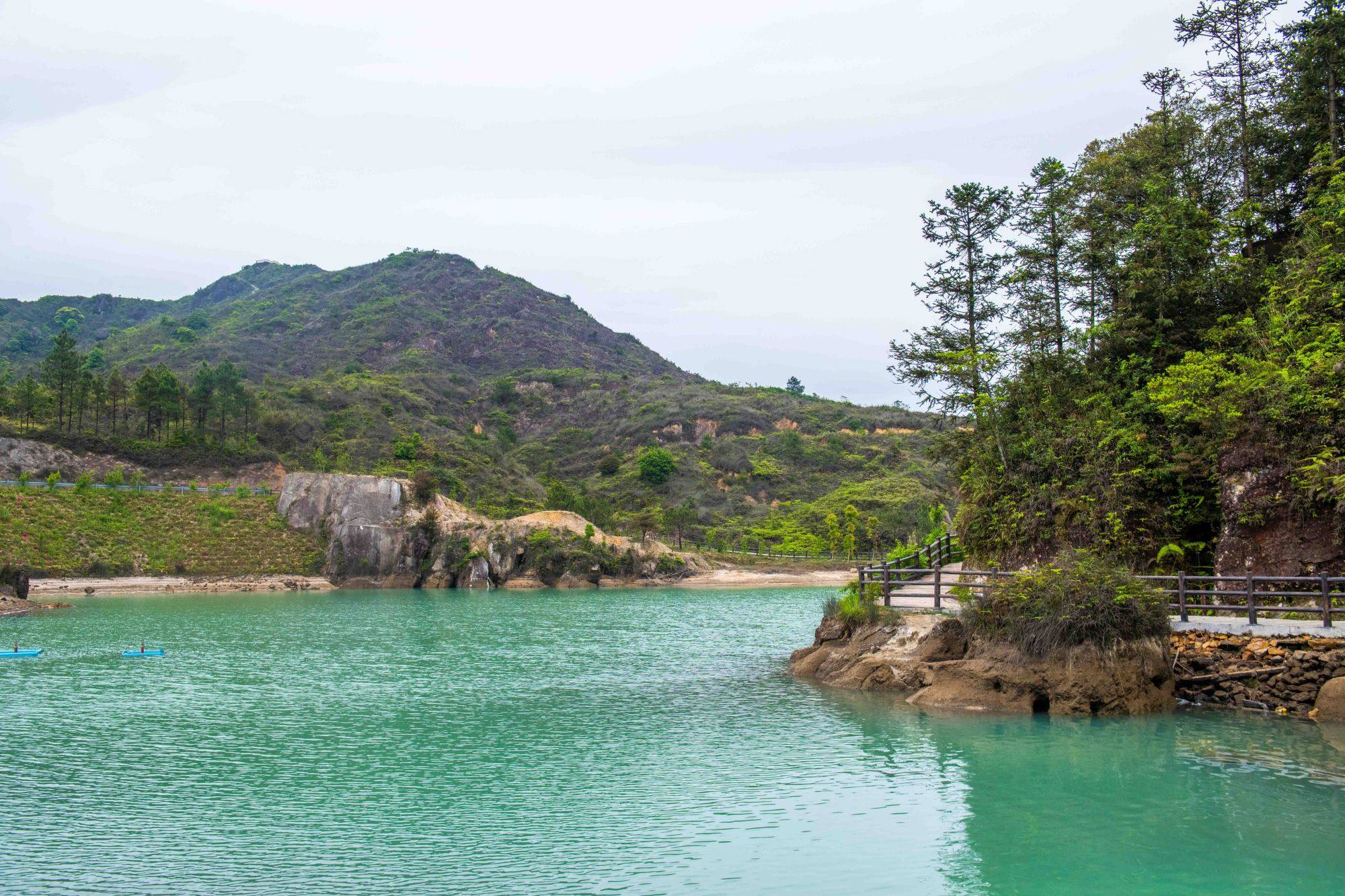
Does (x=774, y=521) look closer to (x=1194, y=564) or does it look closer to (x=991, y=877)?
(x=1194, y=564)

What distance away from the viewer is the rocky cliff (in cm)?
8688

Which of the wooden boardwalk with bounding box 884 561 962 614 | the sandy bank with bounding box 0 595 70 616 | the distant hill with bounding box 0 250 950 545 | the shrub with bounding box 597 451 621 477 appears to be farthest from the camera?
the shrub with bounding box 597 451 621 477

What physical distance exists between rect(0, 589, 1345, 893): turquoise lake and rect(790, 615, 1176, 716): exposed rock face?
2.43 feet

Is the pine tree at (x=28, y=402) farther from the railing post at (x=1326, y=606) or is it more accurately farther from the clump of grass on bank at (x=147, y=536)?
the railing post at (x=1326, y=606)

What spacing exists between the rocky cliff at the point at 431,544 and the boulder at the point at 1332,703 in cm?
7196

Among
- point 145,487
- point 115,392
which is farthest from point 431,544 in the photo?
point 115,392

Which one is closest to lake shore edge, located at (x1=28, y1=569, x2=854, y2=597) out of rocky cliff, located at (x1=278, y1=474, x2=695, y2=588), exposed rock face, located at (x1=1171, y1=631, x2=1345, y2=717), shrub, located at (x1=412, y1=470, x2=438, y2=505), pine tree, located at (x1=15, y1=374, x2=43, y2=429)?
rocky cliff, located at (x1=278, y1=474, x2=695, y2=588)

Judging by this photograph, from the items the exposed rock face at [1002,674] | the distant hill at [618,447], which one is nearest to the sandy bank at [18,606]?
the distant hill at [618,447]

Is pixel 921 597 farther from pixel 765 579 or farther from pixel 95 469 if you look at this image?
pixel 95 469

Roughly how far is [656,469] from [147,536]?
70.1 m

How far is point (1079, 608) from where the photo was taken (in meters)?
22.2

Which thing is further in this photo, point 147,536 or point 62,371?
point 62,371

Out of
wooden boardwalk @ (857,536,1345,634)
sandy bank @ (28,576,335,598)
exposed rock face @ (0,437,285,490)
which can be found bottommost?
sandy bank @ (28,576,335,598)

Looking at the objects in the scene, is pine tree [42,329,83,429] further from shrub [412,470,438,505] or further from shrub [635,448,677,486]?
shrub [635,448,677,486]
